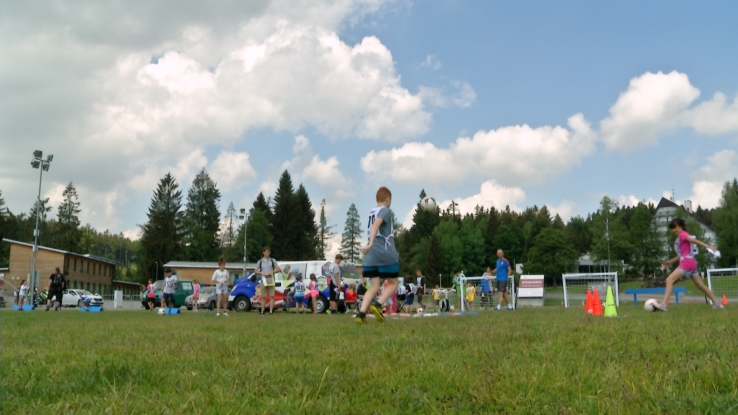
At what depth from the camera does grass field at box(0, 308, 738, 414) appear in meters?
2.91

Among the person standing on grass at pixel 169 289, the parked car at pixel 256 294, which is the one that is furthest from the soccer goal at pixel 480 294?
the person standing on grass at pixel 169 289

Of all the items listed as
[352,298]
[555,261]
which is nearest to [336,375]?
[352,298]

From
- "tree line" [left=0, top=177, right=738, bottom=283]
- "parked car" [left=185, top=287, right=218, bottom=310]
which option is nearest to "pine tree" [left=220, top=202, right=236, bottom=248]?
"tree line" [left=0, top=177, right=738, bottom=283]

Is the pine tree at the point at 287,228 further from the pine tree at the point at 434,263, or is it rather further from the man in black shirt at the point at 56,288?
the man in black shirt at the point at 56,288

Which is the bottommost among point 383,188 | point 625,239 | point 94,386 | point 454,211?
point 94,386

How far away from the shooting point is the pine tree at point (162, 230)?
84.9 metres

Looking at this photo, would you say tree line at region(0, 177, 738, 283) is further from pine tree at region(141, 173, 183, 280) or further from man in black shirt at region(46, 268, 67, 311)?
man in black shirt at region(46, 268, 67, 311)

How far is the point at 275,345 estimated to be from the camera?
541cm

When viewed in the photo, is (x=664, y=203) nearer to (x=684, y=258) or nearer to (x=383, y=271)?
(x=684, y=258)

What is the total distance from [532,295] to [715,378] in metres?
32.2

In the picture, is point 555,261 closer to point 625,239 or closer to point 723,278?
point 625,239

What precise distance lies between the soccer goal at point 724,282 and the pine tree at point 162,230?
75405mm

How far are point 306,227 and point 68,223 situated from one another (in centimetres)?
3831

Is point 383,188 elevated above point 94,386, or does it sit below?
above
